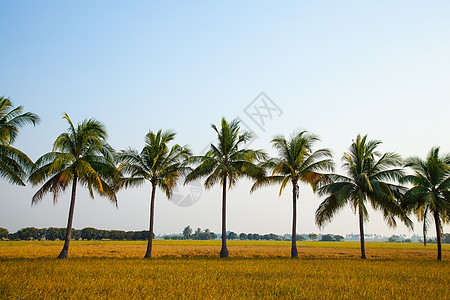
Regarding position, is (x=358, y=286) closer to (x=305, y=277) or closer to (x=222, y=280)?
(x=305, y=277)

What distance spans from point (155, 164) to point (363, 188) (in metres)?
15.8

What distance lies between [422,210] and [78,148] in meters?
25.0

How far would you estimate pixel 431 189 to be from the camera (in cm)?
2395

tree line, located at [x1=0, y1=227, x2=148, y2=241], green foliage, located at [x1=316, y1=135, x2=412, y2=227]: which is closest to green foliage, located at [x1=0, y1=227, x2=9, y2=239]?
tree line, located at [x1=0, y1=227, x2=148, y2=241]

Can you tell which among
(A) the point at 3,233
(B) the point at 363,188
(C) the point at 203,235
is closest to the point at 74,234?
(A) the point at 3,233

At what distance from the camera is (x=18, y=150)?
19406 millimetres

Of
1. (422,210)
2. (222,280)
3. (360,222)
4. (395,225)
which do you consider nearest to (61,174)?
(222,280)

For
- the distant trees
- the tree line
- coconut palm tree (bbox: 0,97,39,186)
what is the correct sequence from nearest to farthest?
coconut palm tree (bbox: 0,97,39,186) → the tree line → the distant trees

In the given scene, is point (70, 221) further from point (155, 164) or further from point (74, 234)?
point (74, 234)

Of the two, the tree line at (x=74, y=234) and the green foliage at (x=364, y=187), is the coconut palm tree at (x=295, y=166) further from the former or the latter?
the tree line at (x=74, y=234)

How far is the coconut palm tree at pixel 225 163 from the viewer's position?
78.1 ft

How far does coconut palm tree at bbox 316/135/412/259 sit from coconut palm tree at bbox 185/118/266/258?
5827 mm

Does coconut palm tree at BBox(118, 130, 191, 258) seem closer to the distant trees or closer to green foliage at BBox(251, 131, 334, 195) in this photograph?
green foliage at BBox(251, 131, 334, 195)

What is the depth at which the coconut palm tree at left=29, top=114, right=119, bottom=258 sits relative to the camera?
20.5 metres
